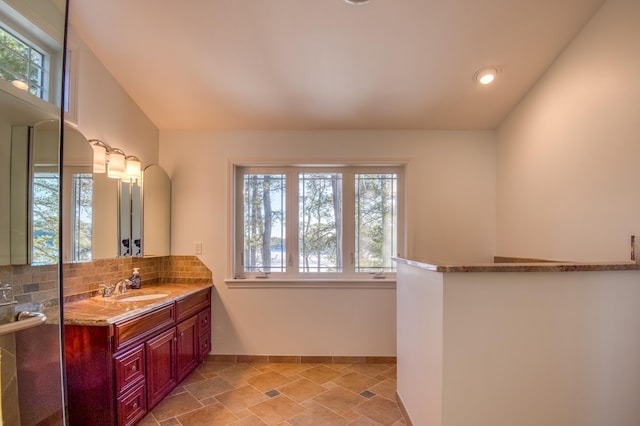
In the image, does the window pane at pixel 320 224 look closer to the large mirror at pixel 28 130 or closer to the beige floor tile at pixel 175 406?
the beige floor tile at pixel 175 406

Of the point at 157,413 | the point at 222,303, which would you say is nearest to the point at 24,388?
the point at 157,413

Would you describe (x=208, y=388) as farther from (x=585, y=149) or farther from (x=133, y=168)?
(x=585, y=149)

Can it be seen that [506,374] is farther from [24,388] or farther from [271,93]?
[271,93]

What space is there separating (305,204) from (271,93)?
1.19 m

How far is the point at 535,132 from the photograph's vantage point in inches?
102

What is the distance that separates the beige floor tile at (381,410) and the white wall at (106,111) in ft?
9.55

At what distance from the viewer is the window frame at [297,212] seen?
337 cm

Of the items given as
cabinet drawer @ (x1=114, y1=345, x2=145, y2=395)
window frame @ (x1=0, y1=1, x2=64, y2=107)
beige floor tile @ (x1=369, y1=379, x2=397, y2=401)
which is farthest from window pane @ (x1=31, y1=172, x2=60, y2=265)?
beige floor tile @ (x1=369, y1=379, x2=397, y2=401)

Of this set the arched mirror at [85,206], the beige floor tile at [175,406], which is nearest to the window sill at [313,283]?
the beige floor tile at [175,406]

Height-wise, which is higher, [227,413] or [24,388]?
[24,388]

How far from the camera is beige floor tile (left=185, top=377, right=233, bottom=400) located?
259 centimetres

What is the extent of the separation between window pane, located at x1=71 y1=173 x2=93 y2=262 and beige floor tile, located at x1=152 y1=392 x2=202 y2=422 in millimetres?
1243

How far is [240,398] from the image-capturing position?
8.37 ft

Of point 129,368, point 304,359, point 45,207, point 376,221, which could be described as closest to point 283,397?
point 304,359
